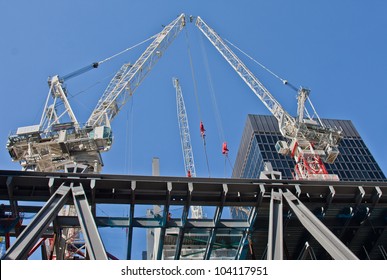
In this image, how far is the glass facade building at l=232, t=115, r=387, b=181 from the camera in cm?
10619

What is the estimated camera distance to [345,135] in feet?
397

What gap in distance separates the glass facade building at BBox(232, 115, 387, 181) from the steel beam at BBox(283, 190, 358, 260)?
8227 cm

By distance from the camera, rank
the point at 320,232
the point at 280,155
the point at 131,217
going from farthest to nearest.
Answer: the point at 280,155, the point at 131,217, the point at 320,232

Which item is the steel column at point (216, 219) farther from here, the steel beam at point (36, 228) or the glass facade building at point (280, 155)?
the glass facade building at point (280, 155)

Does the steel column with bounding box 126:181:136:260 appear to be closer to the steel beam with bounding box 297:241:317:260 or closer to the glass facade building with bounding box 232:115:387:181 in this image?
the steel beam with bounding box 297:241:317:260

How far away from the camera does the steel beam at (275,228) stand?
1703cm

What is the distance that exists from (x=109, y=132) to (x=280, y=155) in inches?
2831

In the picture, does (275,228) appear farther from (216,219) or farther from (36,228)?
(36,228)

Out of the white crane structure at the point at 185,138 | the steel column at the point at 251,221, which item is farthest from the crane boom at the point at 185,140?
the steel column at the point at 251,221

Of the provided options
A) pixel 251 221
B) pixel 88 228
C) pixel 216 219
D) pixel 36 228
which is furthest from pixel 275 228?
pixel 36 228

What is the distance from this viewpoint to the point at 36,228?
1617 cm

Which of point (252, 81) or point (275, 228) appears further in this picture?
point (252, 81)

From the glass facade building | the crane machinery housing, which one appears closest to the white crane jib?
the crane machinery housing

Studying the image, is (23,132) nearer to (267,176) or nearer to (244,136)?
(267,176)
